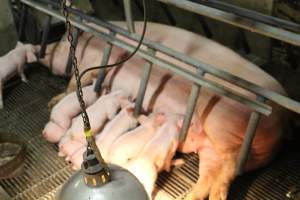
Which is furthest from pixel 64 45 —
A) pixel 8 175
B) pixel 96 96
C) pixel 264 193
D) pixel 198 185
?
pixel 264 193

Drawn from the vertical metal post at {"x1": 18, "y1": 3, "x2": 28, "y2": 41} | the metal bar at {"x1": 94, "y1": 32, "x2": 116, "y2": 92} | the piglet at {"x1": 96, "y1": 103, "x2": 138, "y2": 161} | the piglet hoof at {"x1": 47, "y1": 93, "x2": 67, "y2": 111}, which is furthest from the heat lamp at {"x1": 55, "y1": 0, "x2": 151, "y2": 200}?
the vertical metal post at {"x1": 18, "y1": 3, "x2": 28, "y2": 41}

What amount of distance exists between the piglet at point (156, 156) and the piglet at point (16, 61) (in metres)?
1.80

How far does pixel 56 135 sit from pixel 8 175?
19.2 inches

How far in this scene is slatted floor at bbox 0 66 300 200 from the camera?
3.03 metres

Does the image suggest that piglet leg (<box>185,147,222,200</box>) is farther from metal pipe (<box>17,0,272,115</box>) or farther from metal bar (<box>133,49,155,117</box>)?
metal bar (<box>133,49,155,117</box>)

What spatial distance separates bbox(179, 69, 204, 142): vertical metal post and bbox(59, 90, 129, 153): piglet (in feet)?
2.05

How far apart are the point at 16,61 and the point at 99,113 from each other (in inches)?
51.2

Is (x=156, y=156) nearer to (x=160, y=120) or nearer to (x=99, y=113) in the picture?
(x=160, y=120)

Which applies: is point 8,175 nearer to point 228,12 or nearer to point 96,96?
point 96,96

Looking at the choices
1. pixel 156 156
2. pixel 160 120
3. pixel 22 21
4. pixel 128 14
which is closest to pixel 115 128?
pixel 160 120

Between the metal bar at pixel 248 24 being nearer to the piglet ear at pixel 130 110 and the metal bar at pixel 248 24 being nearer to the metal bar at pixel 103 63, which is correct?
the piglet ear at pixel 130 110

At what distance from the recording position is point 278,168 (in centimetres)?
321

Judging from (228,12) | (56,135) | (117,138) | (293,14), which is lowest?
(56,135)

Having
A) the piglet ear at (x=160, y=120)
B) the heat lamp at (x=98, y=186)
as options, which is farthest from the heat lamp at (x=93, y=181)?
the piglet ear at (x=160, y=120)
